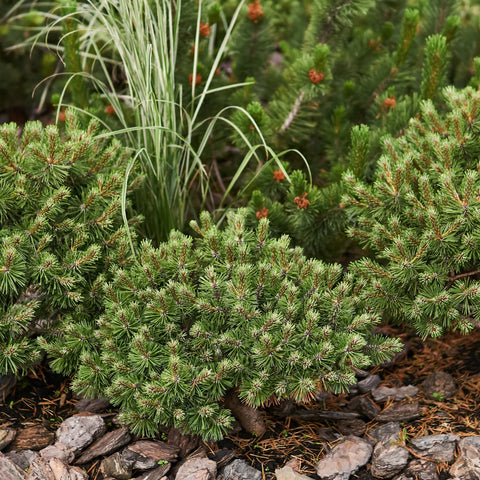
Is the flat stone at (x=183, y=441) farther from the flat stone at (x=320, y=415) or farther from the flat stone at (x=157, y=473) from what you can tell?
the flat stone at (x=320, y=415)

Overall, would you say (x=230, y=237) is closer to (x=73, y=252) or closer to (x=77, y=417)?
(x=73, y=252)

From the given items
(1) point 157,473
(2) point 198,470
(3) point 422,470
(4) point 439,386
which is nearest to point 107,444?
(1) point 157,473

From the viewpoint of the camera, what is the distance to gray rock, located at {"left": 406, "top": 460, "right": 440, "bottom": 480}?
180 cm

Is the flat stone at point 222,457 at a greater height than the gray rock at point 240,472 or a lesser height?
lesser

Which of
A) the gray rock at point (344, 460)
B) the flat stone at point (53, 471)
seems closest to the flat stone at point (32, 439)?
the flat stone at point (53, 471)

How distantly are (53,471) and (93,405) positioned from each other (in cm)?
38

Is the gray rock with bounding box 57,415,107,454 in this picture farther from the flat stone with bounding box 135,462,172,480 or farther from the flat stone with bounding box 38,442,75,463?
the flat stone with bounding box 135,462,172,480

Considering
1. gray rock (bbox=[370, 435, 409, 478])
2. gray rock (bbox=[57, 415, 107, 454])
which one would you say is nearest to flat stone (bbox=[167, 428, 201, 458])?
gray rock (bbox=[57, 415, 107, 454])

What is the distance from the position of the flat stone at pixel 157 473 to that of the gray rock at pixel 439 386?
111cm

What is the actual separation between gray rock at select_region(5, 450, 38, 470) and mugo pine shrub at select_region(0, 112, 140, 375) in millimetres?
298

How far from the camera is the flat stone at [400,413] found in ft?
6.92

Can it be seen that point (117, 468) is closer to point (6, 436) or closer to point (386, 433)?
point (6, 436)

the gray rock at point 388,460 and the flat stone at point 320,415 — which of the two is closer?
the gray rock at point 388,460

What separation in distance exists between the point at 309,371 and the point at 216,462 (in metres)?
0.47
